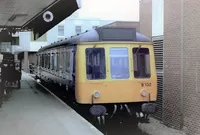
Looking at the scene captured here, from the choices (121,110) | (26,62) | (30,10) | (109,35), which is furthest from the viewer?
(26,62)

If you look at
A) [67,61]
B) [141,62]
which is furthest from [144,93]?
[67,61]

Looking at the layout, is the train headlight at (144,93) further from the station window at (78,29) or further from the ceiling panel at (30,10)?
the station window at (78,29)

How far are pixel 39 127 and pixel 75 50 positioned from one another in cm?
309

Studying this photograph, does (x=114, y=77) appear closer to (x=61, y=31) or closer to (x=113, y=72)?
(x=113, y=72)

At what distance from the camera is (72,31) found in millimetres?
44406

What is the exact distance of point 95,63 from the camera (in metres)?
10.7

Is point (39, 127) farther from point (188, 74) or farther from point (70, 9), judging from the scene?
point (70, 9)

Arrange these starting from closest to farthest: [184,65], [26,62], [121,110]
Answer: [121,110] → [184,65] → [26,62]

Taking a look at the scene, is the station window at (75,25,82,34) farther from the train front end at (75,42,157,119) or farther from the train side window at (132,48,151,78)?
the train front end at (75,42,157,119)

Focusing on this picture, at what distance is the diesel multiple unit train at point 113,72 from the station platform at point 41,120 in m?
0.81

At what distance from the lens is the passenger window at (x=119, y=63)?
10.7 m

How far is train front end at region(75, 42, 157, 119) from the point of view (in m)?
10.4

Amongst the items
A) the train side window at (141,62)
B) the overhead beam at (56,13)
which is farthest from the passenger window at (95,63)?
the overhead beam at (56,13)

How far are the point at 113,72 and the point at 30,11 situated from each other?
7105 millimetres
